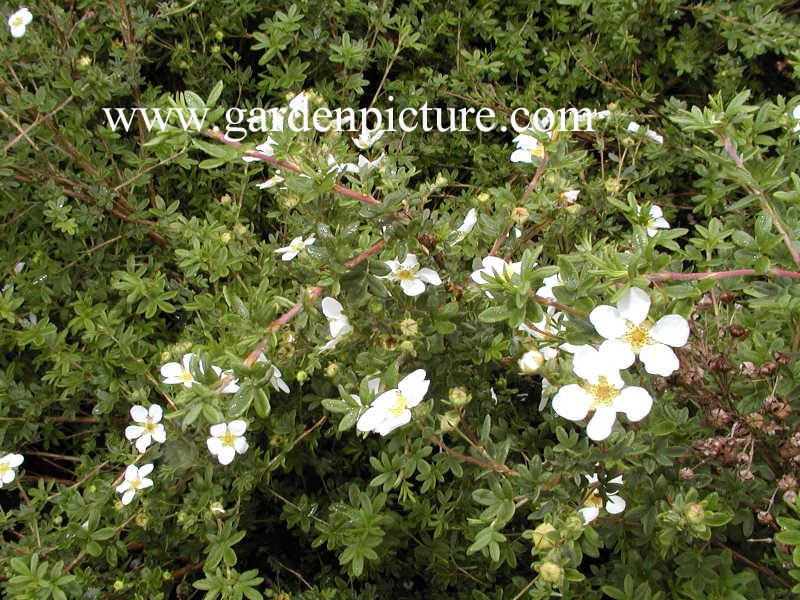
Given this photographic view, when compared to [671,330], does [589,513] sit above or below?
below

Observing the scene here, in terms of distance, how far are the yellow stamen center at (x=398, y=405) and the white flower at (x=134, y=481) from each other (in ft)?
2.69

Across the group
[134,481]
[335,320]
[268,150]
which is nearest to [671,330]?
[335,320]

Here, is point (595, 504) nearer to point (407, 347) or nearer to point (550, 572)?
point (550, 572)

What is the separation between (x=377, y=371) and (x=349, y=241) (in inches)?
10.2

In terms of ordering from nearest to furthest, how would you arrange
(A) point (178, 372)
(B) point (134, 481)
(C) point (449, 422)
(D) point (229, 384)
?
(C) point (449, 422) → (D) point (229, 384) → (A) point (178, 372) → (B) point (134, 481)

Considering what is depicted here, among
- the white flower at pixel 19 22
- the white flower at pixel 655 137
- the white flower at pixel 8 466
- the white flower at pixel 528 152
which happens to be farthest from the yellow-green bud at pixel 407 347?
the white flower at pixel 19 22

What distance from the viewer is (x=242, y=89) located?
113 inches

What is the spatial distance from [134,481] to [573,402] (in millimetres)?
1167

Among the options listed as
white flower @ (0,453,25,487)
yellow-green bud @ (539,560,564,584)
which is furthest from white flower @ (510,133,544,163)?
white flower @ (0,453,25,487)

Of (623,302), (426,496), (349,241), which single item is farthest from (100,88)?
(623,302)

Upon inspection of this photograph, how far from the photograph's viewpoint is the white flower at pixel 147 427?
1.94 meters

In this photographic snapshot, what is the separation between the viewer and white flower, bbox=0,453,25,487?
200 cm

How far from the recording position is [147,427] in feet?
6.48

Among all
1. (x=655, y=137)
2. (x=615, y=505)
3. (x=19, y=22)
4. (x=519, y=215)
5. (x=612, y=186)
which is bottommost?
(x=655, y=137)
